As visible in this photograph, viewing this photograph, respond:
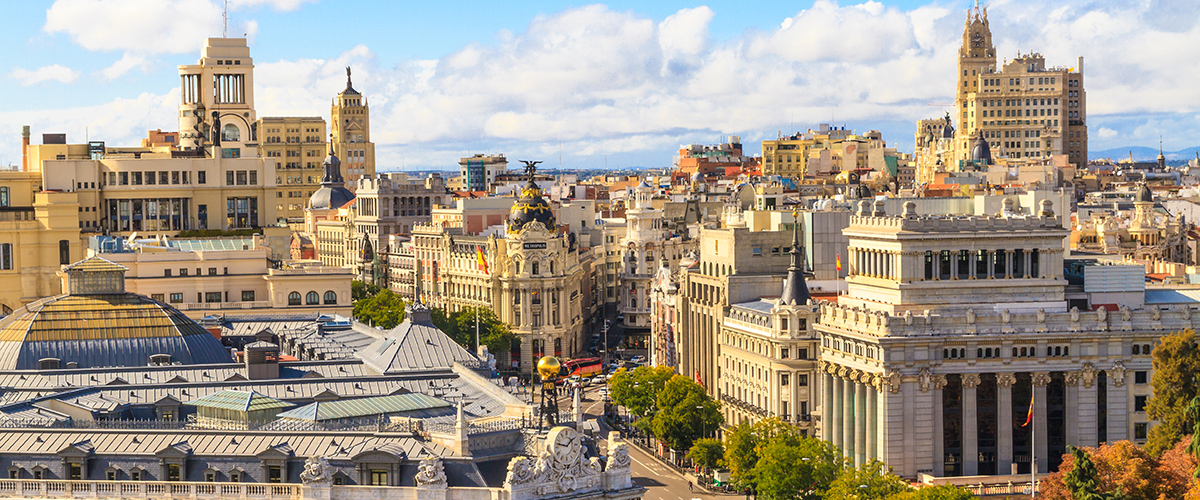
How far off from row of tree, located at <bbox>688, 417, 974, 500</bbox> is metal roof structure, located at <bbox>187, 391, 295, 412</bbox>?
36571 mm

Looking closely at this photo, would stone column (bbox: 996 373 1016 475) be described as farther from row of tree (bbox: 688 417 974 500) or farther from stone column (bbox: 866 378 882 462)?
row of tree (bbox: 688 417 974 500)

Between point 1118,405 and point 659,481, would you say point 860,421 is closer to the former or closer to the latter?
point 1118,405

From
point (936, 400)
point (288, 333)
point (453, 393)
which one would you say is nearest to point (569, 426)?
point (453, 393)

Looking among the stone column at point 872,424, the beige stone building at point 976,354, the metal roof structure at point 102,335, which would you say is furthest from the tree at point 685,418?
the metal roof structure at point 102,335

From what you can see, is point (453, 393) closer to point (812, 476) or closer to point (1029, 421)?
point (812, 476)

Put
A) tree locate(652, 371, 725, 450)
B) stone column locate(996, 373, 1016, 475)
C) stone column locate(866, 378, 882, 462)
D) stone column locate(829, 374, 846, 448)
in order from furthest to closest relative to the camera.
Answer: tree locate(652, 371, 725, 450)
stone column locate(829, 374, 846, 448)
stone column locate(866, 378, 882, 462)
stone column locate(996, 373, 1016, 475)

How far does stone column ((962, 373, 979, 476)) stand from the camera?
14900 centimetres

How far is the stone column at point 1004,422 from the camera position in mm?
149500

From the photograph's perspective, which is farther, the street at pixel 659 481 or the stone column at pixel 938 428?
the street at pixel 659 481

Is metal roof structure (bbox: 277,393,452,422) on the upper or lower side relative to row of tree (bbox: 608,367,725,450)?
upper

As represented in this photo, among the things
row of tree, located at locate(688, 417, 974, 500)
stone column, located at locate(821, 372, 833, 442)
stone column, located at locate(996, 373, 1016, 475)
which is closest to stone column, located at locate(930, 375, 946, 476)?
stone column, located at locate(996, 373, 1016, 475)

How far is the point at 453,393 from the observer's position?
409ft

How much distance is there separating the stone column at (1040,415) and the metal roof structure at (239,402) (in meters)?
59.8

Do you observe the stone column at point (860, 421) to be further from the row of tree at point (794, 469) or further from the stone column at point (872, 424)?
the row of tree at point (794, 469)
